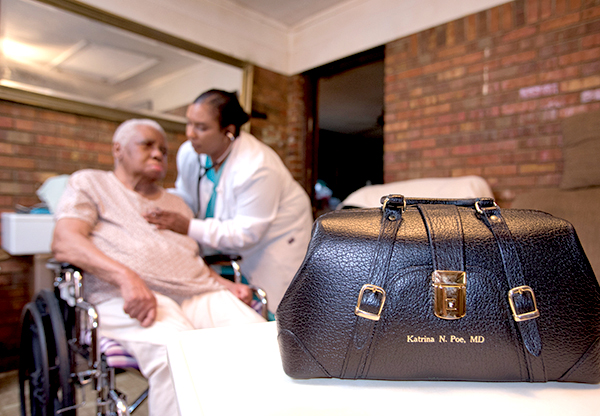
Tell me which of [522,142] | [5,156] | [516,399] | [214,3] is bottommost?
[516,399]

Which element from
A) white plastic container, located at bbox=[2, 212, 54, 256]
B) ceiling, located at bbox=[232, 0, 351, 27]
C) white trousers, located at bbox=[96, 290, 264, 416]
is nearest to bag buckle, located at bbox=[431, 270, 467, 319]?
white trousers, located at bbox=[96, 290, 264, 416]

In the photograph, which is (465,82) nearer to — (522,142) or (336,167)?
(522,142)

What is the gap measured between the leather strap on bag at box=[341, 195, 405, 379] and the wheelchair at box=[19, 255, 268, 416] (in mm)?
804

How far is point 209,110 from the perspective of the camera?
181cm

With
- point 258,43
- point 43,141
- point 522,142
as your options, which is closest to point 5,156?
point 43,141

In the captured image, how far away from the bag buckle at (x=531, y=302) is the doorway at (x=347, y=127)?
9.23ft

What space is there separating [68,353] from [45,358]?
0.34ft

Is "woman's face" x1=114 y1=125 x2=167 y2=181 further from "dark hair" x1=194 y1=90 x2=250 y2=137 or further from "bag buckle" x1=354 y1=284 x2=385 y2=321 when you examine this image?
"bag buckle" x1=354 y1=284 x2=385 y2=321

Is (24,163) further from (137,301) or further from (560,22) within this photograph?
(560,22)

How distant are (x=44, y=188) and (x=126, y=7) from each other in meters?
1.43

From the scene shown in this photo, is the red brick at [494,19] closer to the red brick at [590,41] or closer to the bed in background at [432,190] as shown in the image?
the red brick at [590,41]

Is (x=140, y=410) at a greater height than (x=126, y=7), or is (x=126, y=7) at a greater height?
(x=126, y=7)

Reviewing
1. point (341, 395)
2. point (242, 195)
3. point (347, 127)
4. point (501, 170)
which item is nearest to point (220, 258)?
point (242, 195)

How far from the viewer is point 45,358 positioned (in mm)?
1113
